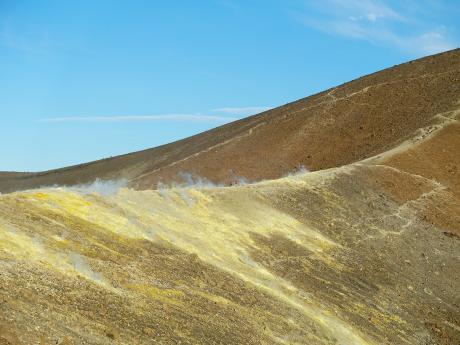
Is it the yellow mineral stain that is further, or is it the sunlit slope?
the yellow mineral stain

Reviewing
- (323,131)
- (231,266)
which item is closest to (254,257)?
(231,266)

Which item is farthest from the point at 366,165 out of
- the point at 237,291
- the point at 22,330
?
the point at 22,330

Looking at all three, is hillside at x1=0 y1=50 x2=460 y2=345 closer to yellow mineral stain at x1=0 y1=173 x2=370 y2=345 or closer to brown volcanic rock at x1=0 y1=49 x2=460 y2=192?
yellow mineral stain at x1=0 y1=173 x2=370 y2=345

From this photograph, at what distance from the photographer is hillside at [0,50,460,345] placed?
14500mm

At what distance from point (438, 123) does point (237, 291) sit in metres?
35.4

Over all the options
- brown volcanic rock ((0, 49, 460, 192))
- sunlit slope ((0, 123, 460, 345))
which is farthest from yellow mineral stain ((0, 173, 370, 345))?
brown volcanic rock ((0, 49, 460, 192))

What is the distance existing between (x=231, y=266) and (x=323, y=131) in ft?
125

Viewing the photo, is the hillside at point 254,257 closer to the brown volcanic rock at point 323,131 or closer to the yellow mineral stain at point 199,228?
the yellow mineral stain at point 199,228

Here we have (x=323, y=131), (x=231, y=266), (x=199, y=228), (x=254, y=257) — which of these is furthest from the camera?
(x=323, y=131)

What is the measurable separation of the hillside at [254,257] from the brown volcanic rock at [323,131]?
2.06m

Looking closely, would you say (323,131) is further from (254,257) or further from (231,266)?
(231,266)

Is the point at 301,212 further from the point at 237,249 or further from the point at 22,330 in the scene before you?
the point at 22,330

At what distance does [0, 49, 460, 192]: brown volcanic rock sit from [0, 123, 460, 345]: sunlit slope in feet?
53.4

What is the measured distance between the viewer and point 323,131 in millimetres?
57656
